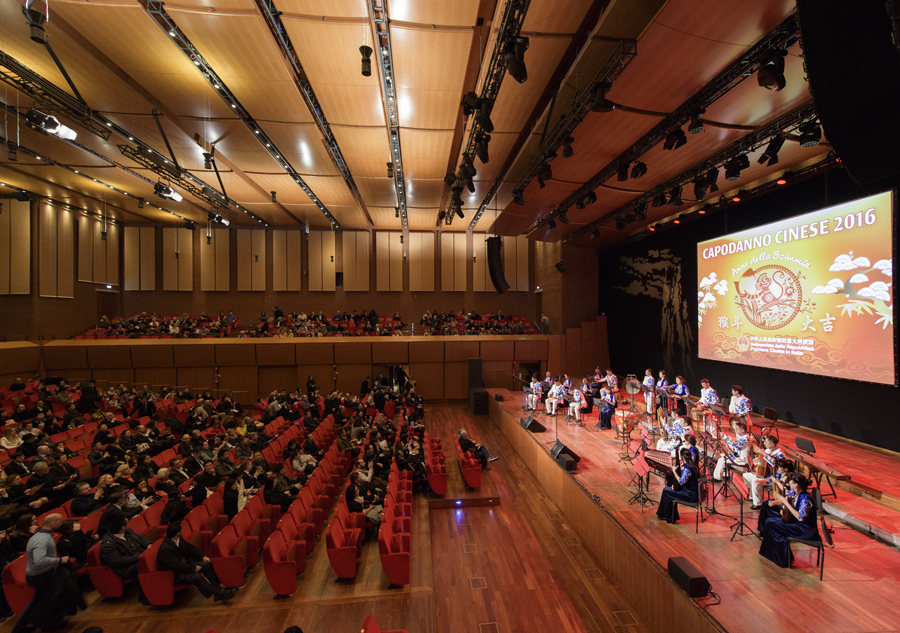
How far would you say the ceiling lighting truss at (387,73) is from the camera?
558 cm

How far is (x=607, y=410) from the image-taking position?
9227 millimetres

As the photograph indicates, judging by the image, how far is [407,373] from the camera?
52.2 ft

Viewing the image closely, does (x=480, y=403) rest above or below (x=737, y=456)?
below

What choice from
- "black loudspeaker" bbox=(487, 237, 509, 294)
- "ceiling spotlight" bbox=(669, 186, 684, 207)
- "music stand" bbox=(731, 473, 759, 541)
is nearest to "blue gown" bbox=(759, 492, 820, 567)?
"music stand" bbox=(731, 473, 759, 541)

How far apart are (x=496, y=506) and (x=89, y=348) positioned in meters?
15.3

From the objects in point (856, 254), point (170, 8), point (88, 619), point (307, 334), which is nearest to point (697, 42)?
point (856, 254)

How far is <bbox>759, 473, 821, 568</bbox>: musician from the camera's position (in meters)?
3.97

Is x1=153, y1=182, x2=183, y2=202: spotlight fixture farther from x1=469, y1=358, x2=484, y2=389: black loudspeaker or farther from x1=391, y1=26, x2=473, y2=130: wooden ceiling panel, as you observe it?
x1=469, y1=358, x2=484, y2=389: black loudspeaker

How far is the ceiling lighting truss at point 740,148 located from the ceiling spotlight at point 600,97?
2258 mm

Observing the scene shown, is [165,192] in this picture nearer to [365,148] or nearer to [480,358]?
[365,148]

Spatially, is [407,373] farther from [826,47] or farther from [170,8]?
[826,47]

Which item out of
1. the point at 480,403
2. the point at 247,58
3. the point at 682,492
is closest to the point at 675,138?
the point at 682,492

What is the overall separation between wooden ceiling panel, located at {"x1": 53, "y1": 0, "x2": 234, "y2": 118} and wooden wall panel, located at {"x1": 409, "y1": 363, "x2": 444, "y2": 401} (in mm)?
10305

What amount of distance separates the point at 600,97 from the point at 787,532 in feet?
18.4
